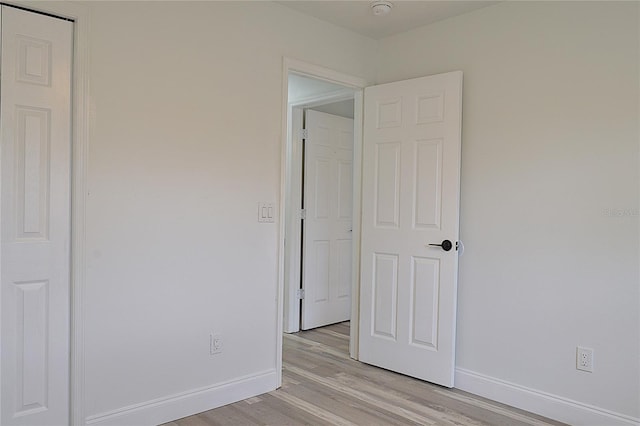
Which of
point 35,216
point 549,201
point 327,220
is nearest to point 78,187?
point 35,216

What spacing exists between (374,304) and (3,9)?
9.04 ft

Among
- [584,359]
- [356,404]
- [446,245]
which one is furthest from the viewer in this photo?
[446,245]

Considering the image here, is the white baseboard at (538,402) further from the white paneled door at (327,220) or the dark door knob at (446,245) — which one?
the white paneled door at (327,220)

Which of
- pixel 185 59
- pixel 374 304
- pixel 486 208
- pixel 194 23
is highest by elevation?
pixel 194 23

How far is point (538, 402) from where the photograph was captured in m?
2.73

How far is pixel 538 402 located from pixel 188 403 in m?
2.00

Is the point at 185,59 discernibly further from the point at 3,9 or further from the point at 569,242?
the point at 569,242

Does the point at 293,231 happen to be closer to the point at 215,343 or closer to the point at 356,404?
the point at 215,343

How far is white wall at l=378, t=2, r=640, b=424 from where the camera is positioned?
2449 millimetres

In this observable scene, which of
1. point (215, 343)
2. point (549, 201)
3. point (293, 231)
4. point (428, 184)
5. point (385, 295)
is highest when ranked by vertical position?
point (428, 184)

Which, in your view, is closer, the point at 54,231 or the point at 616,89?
the point at 54,231

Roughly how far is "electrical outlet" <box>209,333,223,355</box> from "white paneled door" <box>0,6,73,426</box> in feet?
2.47

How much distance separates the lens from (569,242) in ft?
8.64

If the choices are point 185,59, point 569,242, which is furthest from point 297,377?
point 185,59
